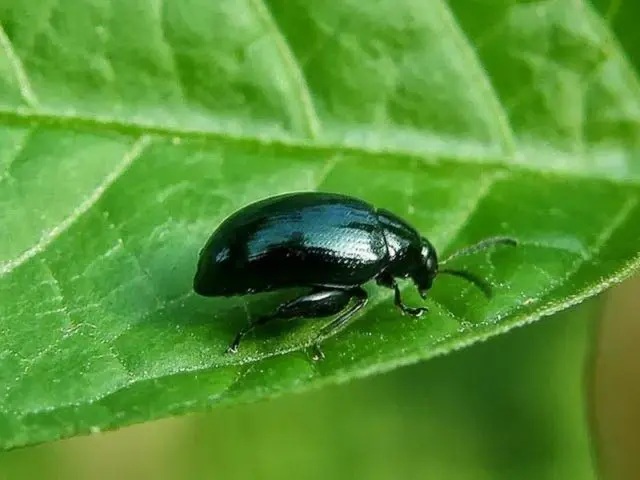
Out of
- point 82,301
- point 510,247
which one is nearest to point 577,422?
point 510,247

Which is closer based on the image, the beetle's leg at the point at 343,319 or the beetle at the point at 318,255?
the beetle's leg at the point at 343,319

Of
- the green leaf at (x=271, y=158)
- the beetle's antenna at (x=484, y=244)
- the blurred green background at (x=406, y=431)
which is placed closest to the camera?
the green leaf at (x=271, y=158)

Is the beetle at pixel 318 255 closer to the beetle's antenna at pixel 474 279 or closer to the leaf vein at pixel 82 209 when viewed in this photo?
the beetle's antenna at pixel 474 279

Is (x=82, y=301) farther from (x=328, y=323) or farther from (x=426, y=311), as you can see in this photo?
(x=426, y=311)

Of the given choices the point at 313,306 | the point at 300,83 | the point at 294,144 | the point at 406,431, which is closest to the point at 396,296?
the point at 313,306

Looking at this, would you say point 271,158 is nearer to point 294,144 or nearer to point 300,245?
point 294,144

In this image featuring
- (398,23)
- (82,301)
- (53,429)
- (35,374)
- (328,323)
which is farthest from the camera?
(398,23)

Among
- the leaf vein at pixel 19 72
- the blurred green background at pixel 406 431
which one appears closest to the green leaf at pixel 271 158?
the leaf vein at pixel 19 72
